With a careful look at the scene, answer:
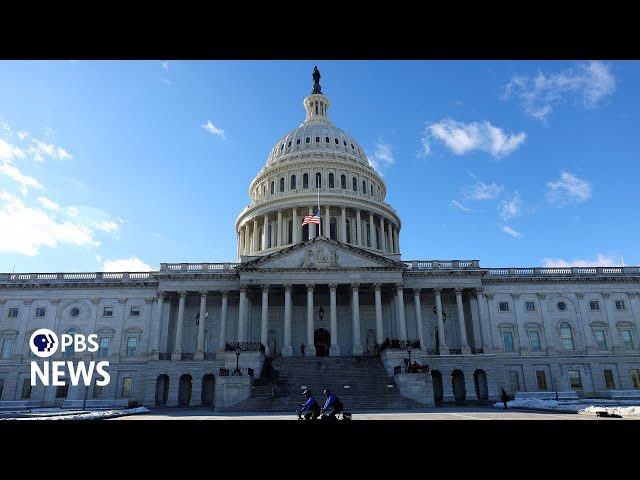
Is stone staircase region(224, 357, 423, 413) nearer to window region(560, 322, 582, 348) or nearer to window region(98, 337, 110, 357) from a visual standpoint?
window region(98, 337, 110, 357)

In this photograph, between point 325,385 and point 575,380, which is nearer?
point 325,385

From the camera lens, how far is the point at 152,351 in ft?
188

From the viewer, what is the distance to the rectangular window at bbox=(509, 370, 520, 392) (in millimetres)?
58469

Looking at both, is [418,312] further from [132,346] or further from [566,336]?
[132,346]

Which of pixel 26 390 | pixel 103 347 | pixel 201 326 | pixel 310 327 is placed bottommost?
pixel 26 390

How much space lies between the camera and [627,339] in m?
60.9

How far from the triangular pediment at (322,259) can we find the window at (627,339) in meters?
29.0

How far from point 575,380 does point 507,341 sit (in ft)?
28.6

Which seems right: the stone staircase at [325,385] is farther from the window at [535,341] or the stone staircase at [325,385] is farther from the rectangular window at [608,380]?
the rectangular window at [608,380]

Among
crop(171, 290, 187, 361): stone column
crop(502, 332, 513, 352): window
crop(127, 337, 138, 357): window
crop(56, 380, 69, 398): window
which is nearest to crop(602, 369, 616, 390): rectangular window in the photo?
crop(502, 332, 513, 352): window

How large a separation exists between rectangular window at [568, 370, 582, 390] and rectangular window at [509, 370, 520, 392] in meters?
6.26

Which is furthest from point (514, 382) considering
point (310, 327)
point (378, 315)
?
point (310, 327)

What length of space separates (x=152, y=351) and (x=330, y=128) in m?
51.5
